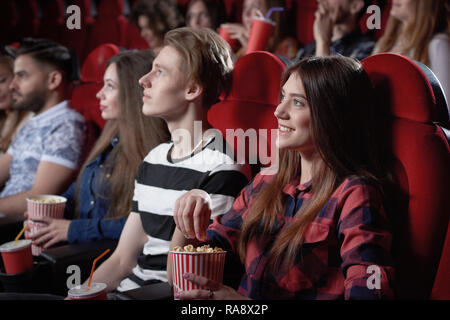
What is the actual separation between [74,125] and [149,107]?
68 cm

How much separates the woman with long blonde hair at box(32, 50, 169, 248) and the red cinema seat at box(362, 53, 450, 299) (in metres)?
0.75

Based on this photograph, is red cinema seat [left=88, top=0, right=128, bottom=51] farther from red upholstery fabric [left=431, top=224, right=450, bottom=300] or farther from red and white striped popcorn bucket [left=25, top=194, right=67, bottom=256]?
red upholstery fabric [left=431, top=224, right=450, bottom=300]

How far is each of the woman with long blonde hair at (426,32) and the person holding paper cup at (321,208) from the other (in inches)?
30.8

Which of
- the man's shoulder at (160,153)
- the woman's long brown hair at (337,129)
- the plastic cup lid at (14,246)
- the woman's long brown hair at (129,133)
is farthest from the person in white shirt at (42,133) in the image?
the woman's long brown hair at (337,129)

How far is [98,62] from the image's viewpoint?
1.77 m

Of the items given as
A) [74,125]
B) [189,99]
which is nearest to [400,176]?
[189,99]

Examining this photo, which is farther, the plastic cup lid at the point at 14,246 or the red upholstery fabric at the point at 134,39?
the red upholstery fabric at the point at 134,39

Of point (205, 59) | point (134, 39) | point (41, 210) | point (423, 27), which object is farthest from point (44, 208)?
point (134, 39)

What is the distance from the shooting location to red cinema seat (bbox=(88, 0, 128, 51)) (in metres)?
2.97

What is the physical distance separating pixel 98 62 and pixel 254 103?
35.7 inches

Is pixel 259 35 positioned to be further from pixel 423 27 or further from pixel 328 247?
pixel 328 247

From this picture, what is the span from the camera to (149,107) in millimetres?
1124

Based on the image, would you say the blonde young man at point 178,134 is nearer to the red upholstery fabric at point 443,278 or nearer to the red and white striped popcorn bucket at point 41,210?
the red and white striped popcorn bucket at point 41,210

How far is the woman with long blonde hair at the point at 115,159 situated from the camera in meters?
1.35
